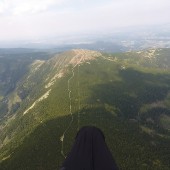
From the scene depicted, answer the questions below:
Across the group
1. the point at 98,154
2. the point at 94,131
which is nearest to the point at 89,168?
the point at 98,154

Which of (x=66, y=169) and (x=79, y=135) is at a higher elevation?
(x=79, y=135)

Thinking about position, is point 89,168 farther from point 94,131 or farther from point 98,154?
point 94,131

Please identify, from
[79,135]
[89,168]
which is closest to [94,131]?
[79,135]

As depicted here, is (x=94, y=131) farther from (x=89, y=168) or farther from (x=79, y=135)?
(x=89, y=168)

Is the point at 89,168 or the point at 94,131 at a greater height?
the point at 94,131

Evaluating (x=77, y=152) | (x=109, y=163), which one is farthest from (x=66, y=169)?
(x=109, y=163)
